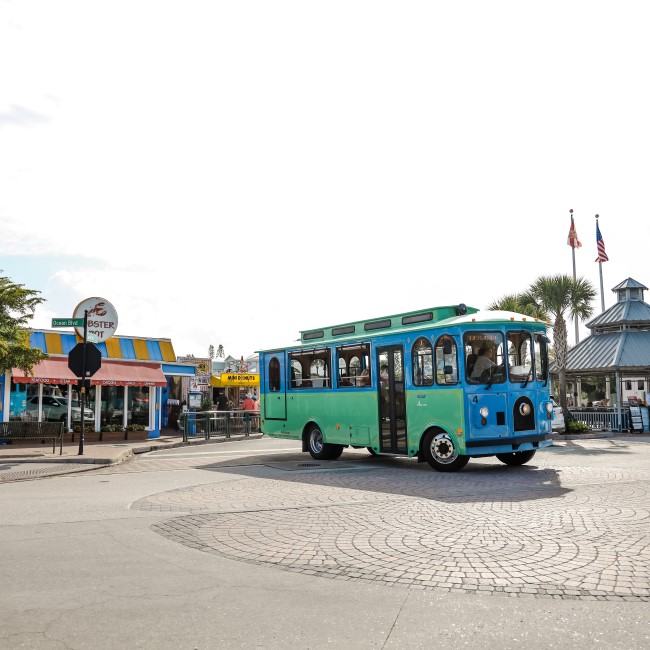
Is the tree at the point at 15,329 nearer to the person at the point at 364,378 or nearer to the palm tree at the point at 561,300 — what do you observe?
the person at the point at 364,378

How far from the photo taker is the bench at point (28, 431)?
2164 centimetres

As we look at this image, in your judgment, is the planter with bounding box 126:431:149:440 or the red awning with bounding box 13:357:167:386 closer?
the red awning with bounding box 13:357:167:386

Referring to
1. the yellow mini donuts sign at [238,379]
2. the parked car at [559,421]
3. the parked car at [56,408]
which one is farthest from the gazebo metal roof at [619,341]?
the parked car at [56,408]

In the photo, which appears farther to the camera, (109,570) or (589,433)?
(589,433)

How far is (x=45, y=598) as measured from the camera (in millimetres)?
5332

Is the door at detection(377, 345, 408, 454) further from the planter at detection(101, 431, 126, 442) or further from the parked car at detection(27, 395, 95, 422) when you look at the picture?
the parked car at detection(27, 395, 95, 422)

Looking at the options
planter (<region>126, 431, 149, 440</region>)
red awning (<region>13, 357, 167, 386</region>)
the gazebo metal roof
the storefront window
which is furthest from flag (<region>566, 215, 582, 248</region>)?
planter (<region>126, 431, 149, 440</region>)

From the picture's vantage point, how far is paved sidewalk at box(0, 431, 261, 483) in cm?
1519

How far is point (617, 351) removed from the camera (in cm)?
3222

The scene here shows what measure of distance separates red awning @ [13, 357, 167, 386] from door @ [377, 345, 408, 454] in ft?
42.8

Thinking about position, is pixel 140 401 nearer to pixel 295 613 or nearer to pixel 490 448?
pixel 490 448

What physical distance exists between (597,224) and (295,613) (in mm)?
37170

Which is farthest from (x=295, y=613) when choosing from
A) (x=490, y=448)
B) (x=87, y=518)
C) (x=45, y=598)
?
(x=490, y=448)

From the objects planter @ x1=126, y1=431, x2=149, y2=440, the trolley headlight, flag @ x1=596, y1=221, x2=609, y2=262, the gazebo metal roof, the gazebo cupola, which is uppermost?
flag @ x1=596, y1=221, x2=609, y2=262
